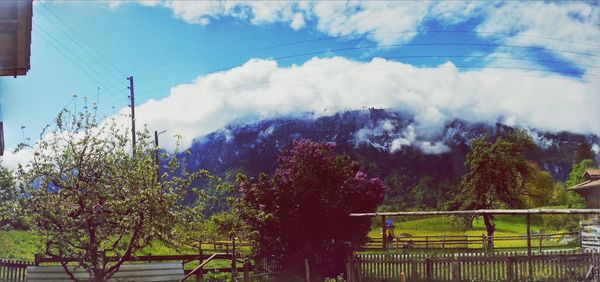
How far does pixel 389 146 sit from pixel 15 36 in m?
127

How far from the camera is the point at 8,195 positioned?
12.9 m

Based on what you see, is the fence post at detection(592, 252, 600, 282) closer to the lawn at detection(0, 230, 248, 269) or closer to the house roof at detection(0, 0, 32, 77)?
the lawn at detection(0, 230, 248, 269)

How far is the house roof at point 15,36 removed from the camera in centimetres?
621

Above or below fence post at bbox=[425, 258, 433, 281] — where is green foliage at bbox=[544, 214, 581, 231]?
below

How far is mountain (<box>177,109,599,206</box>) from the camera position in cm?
9738

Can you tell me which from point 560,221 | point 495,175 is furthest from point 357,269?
point 560,221

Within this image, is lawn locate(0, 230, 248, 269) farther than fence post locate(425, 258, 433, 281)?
Yes

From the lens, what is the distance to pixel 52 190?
1298 centimetres

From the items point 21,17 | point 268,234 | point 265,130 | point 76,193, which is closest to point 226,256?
point 268,234

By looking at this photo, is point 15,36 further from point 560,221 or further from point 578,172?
point 578,172

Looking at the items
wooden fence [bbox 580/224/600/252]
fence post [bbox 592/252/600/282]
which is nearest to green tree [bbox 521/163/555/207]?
wooden fence [bbox 580/224/600/252]

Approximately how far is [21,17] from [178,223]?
791cm

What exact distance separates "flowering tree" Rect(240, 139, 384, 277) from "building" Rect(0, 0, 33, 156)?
11.4 meters

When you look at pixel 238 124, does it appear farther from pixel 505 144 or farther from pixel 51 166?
pixel 51 166
